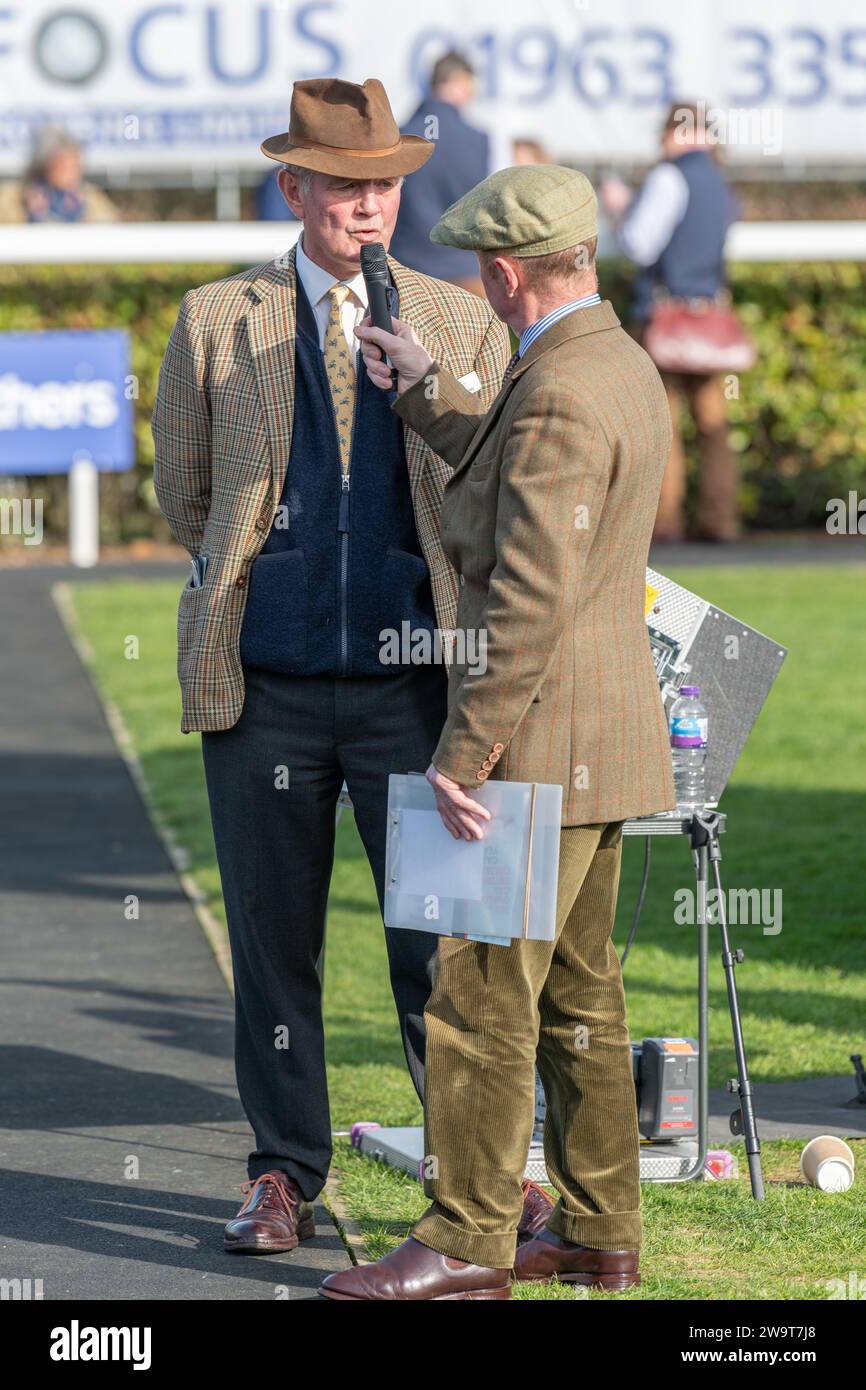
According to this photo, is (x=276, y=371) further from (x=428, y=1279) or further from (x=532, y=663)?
(x=428, y=1279)

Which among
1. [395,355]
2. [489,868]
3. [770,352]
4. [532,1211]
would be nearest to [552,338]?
[395,355]

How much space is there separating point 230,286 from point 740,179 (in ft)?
54.9

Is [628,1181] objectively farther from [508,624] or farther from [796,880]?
[796,880]

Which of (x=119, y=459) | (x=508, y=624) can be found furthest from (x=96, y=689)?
(x=508, y=624)

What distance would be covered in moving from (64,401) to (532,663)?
43.0 feet

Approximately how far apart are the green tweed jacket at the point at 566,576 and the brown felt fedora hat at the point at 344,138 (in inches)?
25.4

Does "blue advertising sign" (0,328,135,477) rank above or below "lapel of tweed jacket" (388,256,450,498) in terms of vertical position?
below

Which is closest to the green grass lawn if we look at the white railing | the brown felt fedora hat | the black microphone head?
the black microphone head

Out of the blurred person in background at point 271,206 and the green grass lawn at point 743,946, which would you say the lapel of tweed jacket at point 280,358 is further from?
the blurred person in background at point 271,206

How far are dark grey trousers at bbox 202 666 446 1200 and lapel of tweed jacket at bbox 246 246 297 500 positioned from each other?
458 mm

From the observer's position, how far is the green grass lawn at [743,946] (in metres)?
4.90

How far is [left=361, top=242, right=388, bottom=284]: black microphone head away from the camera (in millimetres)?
4582

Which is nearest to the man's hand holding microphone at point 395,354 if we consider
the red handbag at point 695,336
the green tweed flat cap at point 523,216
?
the green tweed flat cap at point 523,216

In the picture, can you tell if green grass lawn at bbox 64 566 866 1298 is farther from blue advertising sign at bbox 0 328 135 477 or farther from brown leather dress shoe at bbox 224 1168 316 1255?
blue advertising sign at bbox 0 328 135 477
